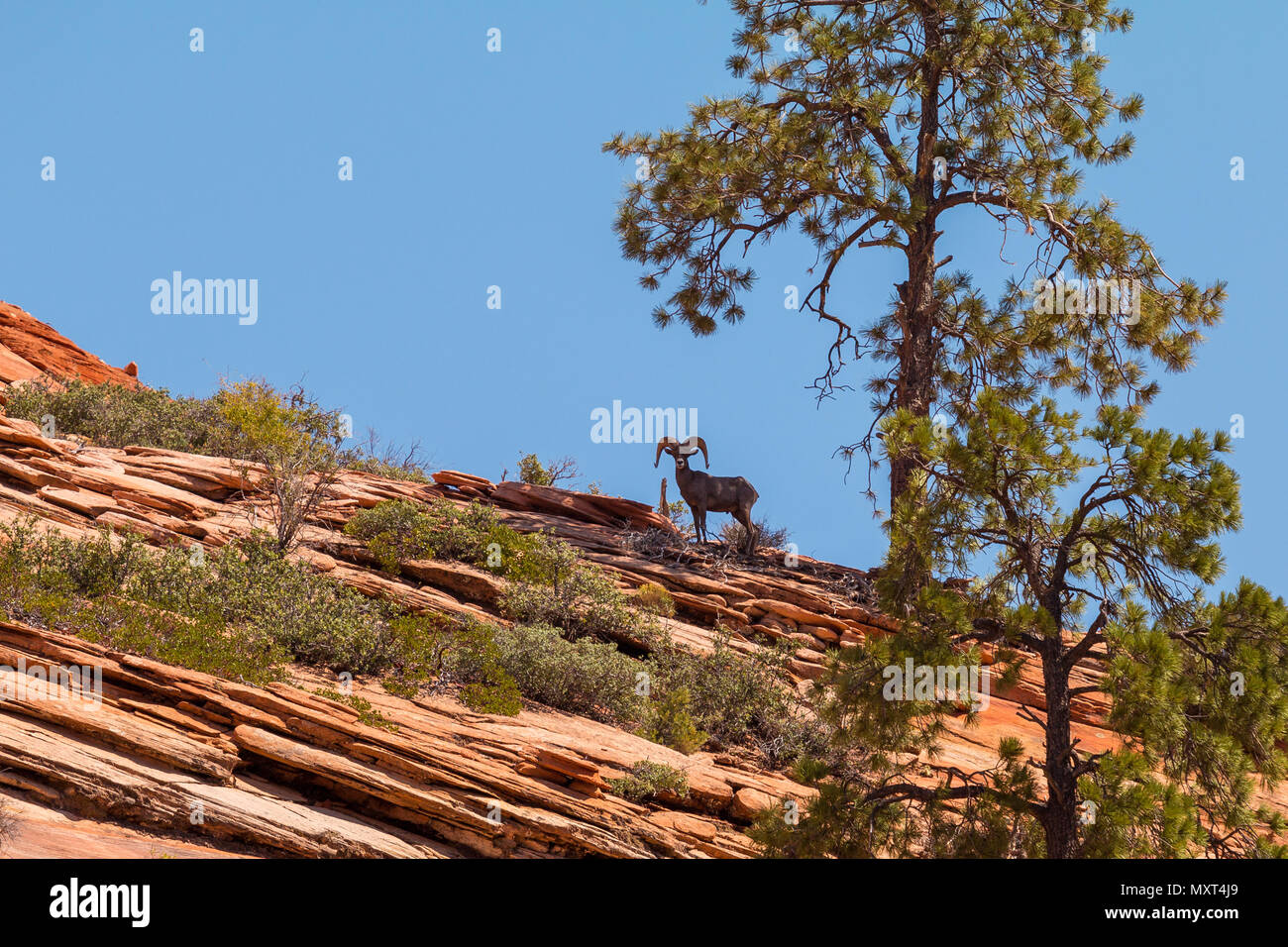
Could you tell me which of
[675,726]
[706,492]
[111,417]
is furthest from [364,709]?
[111,417]

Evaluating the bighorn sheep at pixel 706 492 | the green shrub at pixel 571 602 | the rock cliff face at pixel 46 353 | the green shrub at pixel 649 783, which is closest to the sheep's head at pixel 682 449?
the bighorn sheep at pixel 706 492

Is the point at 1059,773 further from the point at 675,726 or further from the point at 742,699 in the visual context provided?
the point at 742,699

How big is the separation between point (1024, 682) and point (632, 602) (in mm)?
5677

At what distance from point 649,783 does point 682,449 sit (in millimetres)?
8479

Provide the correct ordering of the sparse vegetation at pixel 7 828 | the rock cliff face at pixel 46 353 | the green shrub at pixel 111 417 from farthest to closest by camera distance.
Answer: the rock cliff face at pixel 46 353 < the green shrub at pixel 111 417 < the sparse vegetation at pixel 7 828

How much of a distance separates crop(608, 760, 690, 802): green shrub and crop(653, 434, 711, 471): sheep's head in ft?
25.6

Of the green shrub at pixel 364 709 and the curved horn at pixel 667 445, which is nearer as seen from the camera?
the green shrub at pixel 364 709

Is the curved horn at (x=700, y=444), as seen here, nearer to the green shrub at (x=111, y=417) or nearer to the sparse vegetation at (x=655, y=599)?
the sparse vegetation at (x=655, y=599)

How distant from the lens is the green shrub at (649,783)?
8852 mm

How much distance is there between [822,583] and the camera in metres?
16.2

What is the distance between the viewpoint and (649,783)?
8867 millimetres

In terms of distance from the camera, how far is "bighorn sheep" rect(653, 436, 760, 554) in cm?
1648

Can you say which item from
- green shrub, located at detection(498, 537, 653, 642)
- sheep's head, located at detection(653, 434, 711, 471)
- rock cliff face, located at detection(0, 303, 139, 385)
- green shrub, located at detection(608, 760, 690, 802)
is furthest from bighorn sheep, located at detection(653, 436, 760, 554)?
rock cliff face, located at detection(0, 303, 139, 385)

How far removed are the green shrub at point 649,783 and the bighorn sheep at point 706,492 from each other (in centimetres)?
756
